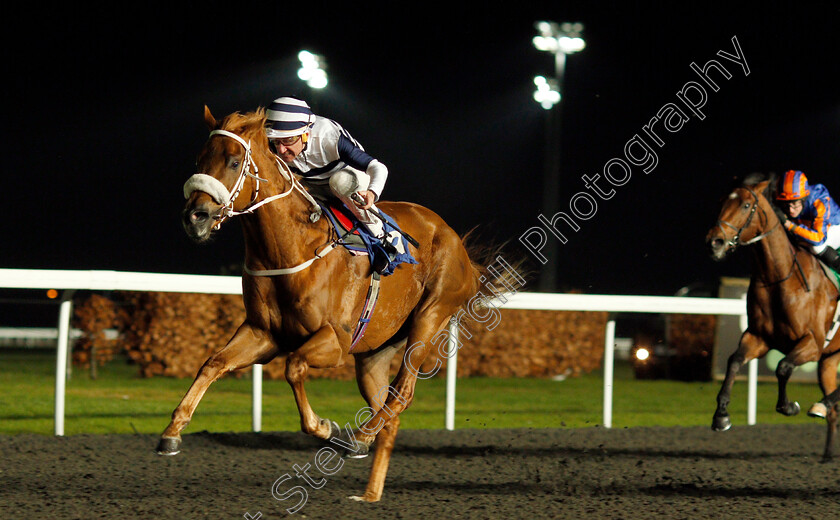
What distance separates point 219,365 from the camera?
10.9 feet

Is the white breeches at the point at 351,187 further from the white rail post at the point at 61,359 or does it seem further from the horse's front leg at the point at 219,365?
the white rail post at the point at 61,359

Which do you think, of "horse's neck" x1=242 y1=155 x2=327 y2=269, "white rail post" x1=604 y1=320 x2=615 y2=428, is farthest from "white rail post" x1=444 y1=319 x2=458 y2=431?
"horse's neck" x1=242 y1=155 x2=327 y2=269

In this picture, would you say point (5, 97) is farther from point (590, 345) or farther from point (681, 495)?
point (681, 495)

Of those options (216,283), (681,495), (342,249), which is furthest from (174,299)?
(681,495)

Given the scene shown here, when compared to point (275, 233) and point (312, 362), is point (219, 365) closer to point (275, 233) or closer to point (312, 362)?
point (312, 362)

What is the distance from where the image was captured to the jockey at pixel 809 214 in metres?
5.84

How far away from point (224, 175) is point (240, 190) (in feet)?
0.30

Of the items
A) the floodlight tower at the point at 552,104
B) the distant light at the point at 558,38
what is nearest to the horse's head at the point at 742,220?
the floodlight tower at the point at 552,104

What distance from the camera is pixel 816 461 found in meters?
5.56

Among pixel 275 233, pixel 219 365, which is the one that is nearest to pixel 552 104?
pixel 275 233

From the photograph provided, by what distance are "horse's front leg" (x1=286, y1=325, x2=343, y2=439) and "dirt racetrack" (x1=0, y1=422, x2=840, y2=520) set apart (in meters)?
0.39

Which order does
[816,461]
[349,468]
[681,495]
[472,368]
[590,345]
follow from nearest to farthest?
[681,495] → [349,468] → [816,461] → [472,368] → [590,345]

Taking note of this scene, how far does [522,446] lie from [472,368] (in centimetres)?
533

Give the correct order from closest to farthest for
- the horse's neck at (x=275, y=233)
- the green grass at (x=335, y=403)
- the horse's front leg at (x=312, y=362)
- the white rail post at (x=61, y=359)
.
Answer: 1. the horse's front leg at (x=312, y=362)
2. the horse's neck at (x=275, y=233)
3. the white rail post at (x=61, y=359)
4. the green grass at (x=335, y=403)
